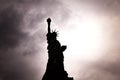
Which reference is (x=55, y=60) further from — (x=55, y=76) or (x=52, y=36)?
(x=52, y=36)

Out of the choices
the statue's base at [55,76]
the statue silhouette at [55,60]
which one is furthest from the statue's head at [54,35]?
the statue's base at [55,76]

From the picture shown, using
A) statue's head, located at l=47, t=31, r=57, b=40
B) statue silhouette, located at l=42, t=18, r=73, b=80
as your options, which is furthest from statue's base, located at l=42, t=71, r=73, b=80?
statue's head, located at l=47, t=31, r=57, b=40

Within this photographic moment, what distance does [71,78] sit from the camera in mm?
55469

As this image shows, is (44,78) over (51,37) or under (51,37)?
under

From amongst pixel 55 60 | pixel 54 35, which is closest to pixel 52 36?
pixel 54 35

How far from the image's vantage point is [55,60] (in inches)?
2210

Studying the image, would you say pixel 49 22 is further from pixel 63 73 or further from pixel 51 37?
pixel 63 73

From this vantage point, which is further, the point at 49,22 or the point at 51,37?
the point at 49,22

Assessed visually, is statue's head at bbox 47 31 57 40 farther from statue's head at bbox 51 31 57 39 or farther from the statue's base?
the statue's base

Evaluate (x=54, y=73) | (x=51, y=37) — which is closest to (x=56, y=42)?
(x=51, y=37)

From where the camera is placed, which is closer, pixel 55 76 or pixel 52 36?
pixel 55 76

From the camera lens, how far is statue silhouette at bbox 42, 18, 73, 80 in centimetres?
5497

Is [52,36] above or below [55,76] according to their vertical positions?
above

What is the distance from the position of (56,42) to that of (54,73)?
6.57 meters
